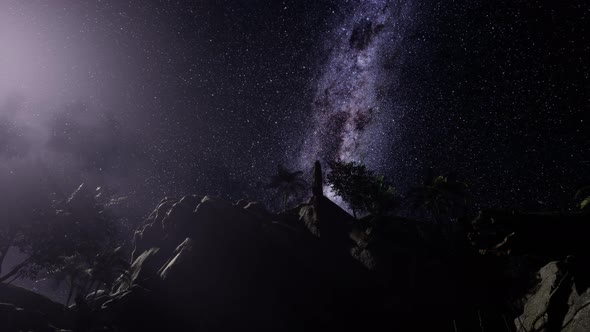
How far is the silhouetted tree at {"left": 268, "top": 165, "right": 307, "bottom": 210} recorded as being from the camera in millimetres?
53219

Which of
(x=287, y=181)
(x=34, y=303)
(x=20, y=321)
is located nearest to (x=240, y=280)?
(x=20, y=321)

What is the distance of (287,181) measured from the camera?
53.5 meters

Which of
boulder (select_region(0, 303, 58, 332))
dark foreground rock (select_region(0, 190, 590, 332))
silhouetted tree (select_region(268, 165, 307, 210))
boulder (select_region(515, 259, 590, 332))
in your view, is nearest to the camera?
boulder (select_region(515, 259, 590, 332))

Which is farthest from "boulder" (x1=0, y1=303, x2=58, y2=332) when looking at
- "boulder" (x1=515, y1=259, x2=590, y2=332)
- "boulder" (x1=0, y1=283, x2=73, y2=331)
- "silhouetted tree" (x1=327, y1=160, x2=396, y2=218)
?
"silhouetted tree" (x1=327, y1=160, x2=396, y2=218)

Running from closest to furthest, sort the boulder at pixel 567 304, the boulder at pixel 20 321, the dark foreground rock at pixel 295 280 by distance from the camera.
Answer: the boulder at pixel 567 304, the boulder at pixel 20 321, the dark foreground rock at pixel 295 280

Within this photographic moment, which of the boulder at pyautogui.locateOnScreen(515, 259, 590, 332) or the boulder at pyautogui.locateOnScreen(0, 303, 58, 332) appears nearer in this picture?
the boulder at pyautogui.locateOnScreen(515, 259, 590, 332)

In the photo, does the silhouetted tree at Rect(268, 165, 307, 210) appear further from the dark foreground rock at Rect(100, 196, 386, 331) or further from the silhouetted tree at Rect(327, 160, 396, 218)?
the dark foreground rock at Rect(100, 196, 386, 331)

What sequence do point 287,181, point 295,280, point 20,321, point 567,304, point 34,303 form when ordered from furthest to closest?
point 287,181 < point 295,280 < point 34,303 < point 20,321 < point 567,304

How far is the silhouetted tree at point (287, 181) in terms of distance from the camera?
53.2m

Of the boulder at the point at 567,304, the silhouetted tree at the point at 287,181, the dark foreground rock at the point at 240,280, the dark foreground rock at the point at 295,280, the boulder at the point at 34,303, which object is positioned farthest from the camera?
the silhouetted tree at the point at 287,181

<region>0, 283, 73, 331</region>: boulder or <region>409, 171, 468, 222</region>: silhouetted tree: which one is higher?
<region>409, 171, 468, 222</region>: silhouetted tree

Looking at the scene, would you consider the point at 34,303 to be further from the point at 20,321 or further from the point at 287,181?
the point at 287,181

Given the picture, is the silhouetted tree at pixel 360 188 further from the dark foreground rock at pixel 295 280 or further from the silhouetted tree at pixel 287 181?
the silhouetted tree at pixel 287 181

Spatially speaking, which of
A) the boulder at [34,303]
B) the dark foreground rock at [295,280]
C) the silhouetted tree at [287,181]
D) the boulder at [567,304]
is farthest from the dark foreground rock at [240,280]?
the boulder at [567,304]
